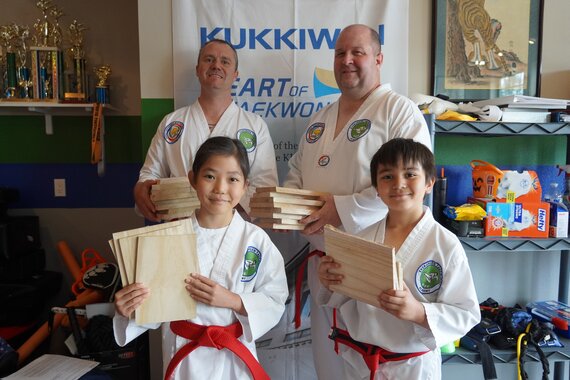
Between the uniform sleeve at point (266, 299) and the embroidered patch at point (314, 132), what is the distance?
0.70m

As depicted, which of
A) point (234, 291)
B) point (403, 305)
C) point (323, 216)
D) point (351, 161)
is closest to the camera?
point (403, 305)

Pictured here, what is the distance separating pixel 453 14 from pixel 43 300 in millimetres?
3057

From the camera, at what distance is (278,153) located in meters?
Answer: 2.49

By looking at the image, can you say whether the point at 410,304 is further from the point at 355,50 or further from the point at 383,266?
the point at 355,50

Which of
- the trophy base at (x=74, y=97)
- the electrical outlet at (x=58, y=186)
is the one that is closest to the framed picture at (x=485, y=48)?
the trophy base at (x=74, y=97)

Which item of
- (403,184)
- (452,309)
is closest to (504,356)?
(452,309)

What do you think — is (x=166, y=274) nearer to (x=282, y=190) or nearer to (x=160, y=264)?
(x=160, y=264)

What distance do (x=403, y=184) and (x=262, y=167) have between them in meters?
0.98

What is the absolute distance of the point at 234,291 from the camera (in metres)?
1.42

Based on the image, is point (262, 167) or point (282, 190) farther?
point (262, 167)

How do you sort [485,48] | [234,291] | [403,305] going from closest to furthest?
1. [403,305]
2. [234,291]
3. [485,48]

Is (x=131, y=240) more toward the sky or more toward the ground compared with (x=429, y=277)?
more toward the sky

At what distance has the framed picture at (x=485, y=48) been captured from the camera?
2336 millimetres

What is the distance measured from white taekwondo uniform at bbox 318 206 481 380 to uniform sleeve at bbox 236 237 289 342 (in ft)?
0.89
